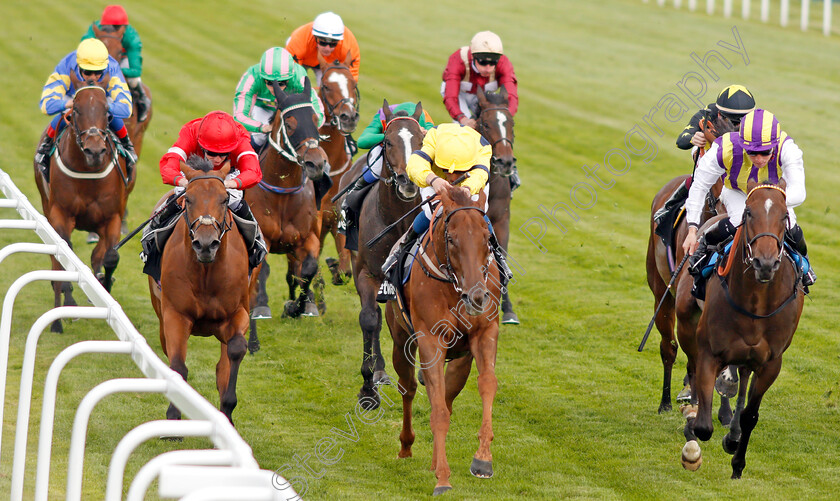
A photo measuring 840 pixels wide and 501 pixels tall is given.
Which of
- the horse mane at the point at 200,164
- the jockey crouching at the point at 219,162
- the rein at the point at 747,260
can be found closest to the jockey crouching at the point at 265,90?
the jockey crouching at the point at 219,162

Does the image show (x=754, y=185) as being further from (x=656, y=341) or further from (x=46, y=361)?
(x=46, y=361)

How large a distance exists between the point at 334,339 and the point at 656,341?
3.24 metres

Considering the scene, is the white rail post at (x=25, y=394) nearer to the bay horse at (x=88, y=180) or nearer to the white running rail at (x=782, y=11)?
the bay horse at (x=88, y=180)

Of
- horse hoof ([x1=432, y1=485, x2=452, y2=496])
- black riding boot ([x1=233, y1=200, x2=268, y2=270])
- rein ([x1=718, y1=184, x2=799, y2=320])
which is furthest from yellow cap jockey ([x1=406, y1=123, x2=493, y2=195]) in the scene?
horse hoof ([x1=432, y1=485, x2=452, y2=496])

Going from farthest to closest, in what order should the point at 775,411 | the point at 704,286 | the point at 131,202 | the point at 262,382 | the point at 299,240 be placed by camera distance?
the point at 131,202, the point at 299,240, the point at 262,382, the point at 775,411, the point at 704,286

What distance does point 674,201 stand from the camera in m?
8.48

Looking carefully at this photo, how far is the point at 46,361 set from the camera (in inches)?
359

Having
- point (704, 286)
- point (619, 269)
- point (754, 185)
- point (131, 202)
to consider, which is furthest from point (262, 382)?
point (131, 202)

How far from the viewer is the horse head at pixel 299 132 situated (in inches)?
351

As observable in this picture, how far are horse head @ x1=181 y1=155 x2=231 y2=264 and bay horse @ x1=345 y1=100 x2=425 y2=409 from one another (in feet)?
5.39

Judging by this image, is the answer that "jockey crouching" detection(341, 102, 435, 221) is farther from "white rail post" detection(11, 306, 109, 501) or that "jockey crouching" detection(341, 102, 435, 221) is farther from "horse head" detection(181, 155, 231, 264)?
"white rail post" detection(11, 306, 109, 501)

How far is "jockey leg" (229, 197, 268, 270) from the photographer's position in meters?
7.38

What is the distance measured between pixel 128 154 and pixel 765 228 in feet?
22.2

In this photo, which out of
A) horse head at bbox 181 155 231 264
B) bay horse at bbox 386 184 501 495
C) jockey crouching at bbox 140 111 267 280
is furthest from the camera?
jockey crouching at bbox 140 111 267 280
